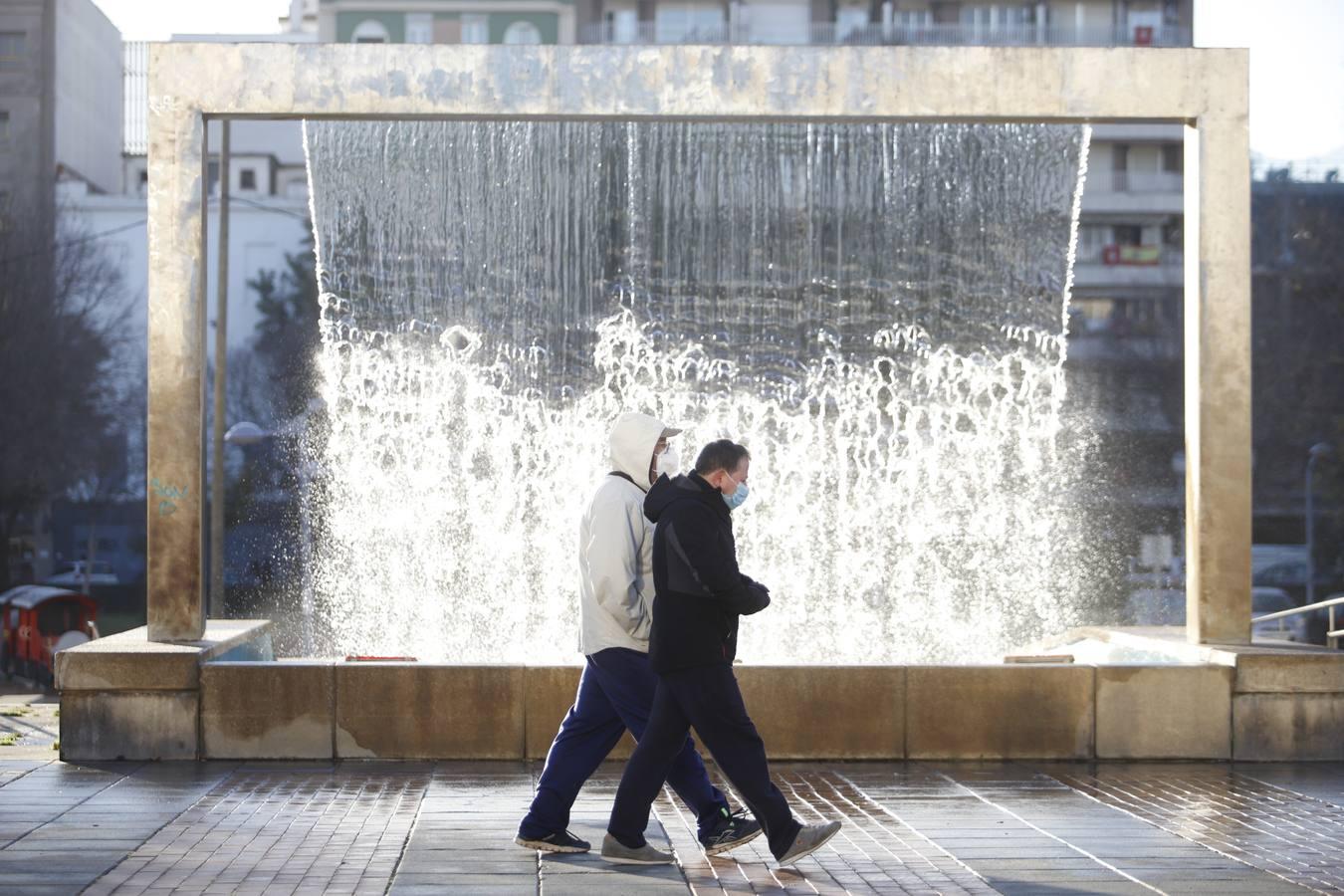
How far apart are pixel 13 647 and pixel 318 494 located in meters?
6.72

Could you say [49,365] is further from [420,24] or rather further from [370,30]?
[420,24]

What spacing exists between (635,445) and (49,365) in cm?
3445

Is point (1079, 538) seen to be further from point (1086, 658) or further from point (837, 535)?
point (1086, 658)

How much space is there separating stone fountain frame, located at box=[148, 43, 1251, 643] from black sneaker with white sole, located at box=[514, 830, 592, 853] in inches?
154

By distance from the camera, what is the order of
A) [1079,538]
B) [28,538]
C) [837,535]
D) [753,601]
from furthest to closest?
[28,538]
[1079,538]
[837,535]
[753,601]

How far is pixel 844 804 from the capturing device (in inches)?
325

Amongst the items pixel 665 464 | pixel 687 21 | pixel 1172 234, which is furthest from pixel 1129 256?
pixel 665 464

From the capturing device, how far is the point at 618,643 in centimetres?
695

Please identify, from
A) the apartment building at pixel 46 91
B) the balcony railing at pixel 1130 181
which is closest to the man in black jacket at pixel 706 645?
the apartment building at pixel 46 91

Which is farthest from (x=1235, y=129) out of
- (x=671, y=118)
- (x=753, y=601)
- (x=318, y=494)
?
(x=318, y=494)

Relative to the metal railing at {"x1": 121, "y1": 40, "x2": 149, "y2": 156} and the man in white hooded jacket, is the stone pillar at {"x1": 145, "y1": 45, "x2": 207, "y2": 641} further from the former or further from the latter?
the metal railing at {"x1": 121, "y1": 40, "x2": 149, "y2": 156}

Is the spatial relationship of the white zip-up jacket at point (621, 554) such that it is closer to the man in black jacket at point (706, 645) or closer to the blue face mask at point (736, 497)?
the man in black jacket at point (706, 645)

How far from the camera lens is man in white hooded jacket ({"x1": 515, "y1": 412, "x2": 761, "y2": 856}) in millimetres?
6910

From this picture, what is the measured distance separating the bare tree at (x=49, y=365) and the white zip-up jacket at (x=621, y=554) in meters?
33.3
